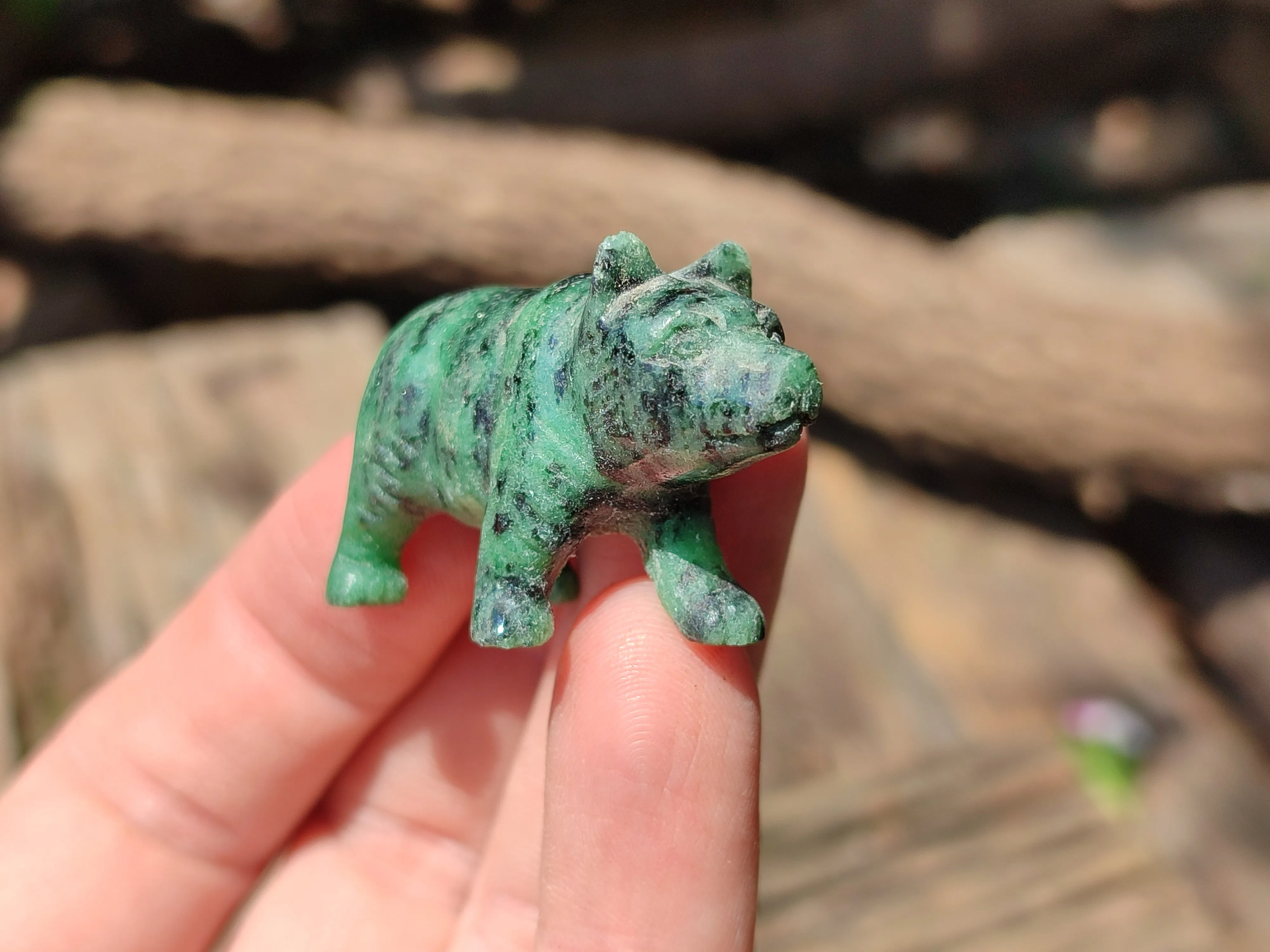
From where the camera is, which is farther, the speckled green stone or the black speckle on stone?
the black speckle on stone

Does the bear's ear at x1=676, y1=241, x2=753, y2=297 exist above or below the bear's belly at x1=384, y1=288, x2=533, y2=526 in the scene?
above

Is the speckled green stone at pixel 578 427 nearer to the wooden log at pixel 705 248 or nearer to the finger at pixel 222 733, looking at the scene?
the finger at pixel 222 733

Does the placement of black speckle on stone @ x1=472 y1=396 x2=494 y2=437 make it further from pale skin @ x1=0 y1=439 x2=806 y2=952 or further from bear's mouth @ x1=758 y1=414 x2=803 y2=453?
bear's mouth @ x1=758 y1=414 x2=803 y2=453

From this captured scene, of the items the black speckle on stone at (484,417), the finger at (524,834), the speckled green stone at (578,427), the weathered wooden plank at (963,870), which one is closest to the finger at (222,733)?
the speckled green stone at (578,427)

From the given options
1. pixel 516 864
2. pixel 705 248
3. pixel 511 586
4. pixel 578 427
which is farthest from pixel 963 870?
pixel 705 248

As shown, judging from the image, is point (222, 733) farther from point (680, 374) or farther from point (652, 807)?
point (680, 374)

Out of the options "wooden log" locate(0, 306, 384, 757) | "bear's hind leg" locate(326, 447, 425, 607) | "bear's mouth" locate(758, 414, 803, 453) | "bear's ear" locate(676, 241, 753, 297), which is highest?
"bear's ear" locate(676, 241, 753, 297)

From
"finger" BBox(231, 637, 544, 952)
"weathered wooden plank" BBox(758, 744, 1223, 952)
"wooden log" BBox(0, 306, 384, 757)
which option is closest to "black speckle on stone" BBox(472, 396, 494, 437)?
"finger" BBox(231, 637, 544, 952)
